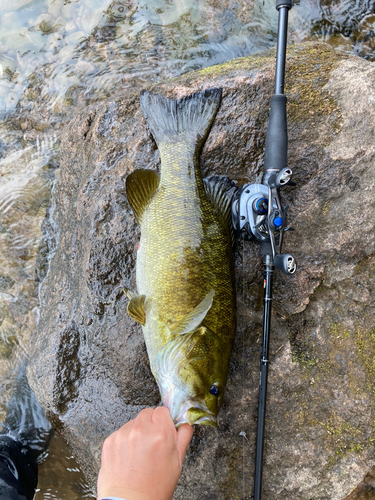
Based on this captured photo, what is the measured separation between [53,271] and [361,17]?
17.0 feet

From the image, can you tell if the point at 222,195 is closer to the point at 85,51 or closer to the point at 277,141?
the point at 277,141

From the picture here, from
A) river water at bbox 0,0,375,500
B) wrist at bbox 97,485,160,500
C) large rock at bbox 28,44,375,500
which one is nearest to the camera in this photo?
wrist at bbox 97,485,160,500

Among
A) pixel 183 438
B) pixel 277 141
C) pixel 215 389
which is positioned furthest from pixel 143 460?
pixel 277 141

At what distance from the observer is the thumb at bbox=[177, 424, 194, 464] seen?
2275 mm

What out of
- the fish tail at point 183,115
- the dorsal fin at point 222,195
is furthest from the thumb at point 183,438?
the fish tail at point 183,115

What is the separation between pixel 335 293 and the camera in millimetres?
3119

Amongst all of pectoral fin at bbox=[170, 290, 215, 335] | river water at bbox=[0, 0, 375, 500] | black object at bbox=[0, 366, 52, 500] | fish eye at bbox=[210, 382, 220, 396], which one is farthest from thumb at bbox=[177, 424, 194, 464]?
river water at bbox=[0, 0, 375, 500]

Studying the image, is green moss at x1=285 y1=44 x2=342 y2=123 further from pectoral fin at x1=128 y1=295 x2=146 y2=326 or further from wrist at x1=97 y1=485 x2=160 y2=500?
wrist at x1=97 y1=485 x2=160 y2=500

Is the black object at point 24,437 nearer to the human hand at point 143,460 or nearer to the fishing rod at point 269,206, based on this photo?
the human hand at point 143,460

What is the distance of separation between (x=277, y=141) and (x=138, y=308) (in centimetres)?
168

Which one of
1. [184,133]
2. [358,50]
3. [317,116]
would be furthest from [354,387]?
[358,50]

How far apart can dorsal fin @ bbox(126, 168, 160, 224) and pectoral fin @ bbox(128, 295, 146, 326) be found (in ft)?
2.20

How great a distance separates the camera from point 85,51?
4715 millimetres

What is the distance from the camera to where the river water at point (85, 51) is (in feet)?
14.5
